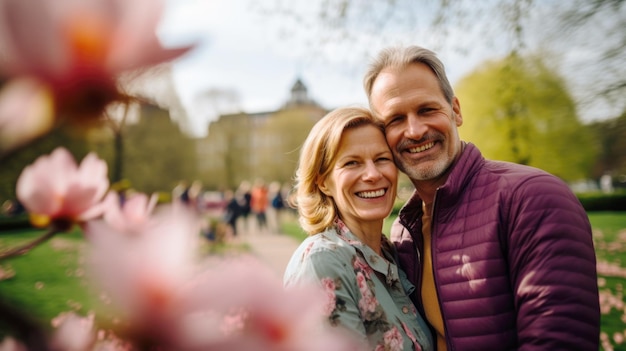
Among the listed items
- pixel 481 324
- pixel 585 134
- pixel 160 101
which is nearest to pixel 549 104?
pixel 585 134

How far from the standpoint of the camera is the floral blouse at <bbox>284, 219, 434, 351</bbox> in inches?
72.9

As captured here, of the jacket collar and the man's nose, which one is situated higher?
the man's nose

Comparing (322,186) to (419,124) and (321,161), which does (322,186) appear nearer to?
(321,161)

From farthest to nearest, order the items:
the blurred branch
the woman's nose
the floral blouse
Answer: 1. the woman's nose
2. the floral blouse
3. the blurred branch

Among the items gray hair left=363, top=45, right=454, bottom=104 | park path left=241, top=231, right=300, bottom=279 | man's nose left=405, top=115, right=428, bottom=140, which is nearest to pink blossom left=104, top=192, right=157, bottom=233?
man's nose left=405, top=115, right=428, bottom=140

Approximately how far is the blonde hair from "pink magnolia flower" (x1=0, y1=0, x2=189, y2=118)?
205cm

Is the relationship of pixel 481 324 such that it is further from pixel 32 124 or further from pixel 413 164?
pixel 32 124

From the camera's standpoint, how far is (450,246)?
6.97 feet

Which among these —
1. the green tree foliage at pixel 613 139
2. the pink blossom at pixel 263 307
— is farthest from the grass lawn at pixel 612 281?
the pink blossom at pixel 263 307

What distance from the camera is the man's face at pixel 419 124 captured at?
241cm

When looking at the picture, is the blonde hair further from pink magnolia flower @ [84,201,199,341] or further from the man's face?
pink magnolia flower @ [84,201,199,341]

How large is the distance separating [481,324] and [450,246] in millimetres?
379

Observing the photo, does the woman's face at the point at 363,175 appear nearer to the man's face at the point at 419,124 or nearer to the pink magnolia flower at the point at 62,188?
the man's face at the point at 419,124

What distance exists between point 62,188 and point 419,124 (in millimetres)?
2189
